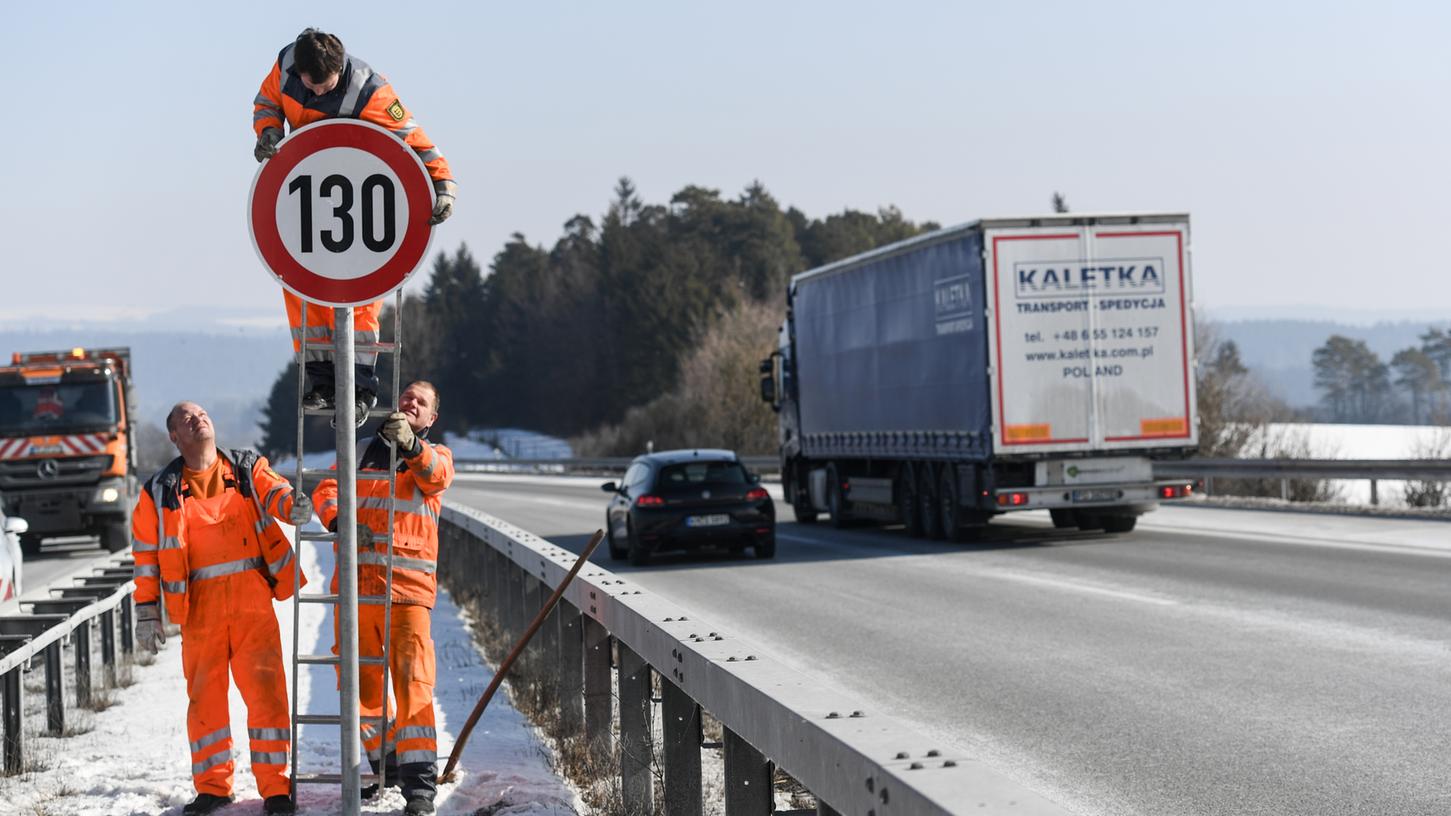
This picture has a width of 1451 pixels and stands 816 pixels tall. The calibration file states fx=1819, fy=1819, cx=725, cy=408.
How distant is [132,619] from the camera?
13.6 m

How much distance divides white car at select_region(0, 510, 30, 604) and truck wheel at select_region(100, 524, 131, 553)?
12.8 meters

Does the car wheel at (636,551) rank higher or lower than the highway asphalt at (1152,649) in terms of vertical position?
higher

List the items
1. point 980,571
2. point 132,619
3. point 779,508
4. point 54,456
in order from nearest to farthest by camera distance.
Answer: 1. point 132,619
2. point 980,571
3. point 54,456
4. point 779,508

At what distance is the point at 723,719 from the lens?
17.5 feet

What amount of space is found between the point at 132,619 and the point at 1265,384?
29.3 meters

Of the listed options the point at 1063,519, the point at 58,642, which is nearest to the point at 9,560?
the point at 58,642

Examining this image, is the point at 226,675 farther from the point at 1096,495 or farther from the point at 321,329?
the point at 1096,495

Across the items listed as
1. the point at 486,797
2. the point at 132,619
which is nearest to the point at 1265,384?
the point at 132,619

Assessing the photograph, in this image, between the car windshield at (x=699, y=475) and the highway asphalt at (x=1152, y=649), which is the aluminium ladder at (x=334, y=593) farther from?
the car windshield at (x=699, y=475)

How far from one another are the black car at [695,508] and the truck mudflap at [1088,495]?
9.20 feet

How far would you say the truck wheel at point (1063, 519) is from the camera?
2486 cm

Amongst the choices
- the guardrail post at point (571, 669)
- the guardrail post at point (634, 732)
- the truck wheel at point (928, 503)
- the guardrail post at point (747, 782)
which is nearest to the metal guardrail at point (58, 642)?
the guardrail post at point (571, 669)

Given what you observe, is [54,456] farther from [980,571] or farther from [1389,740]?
[1389,740]

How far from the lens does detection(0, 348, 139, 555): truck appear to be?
86.4 ft
